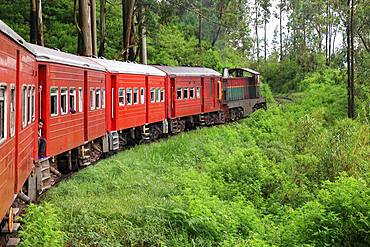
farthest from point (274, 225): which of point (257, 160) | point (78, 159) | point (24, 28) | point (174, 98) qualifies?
point (24, 28)

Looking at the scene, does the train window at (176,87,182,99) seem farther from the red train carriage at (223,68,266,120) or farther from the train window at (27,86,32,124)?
the train window at (27,86,32,124)

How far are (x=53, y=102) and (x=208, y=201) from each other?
374 cm

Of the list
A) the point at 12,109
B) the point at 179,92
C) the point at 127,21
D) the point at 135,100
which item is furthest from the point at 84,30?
the point at 12,109

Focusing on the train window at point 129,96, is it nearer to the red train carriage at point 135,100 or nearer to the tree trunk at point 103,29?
the red train carriage at point 135,100

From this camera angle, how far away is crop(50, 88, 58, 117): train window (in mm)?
11477

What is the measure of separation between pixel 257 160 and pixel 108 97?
5.07 m

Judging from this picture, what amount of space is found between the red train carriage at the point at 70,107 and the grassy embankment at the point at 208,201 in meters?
0.74

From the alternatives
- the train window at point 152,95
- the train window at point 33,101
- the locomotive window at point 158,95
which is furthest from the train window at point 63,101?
the locomotive window at point 158,95

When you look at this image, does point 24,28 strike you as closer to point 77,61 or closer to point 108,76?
point 108,76

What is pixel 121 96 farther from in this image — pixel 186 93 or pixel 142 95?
pixel 186 93

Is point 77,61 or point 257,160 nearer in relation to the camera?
point 77,61

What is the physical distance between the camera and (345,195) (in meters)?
10.5

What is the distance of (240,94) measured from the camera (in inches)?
1359

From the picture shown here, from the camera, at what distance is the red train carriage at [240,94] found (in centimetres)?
3185
